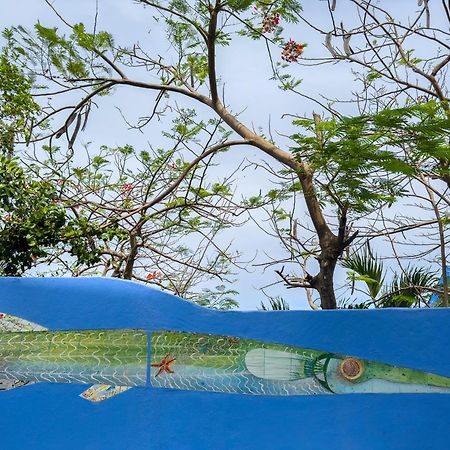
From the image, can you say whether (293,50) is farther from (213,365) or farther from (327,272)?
(213,365)

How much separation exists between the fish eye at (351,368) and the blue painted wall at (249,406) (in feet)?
0.18

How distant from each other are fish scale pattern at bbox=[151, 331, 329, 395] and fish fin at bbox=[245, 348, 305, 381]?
0.08ft

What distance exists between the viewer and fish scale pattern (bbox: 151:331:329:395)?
15.9 feet

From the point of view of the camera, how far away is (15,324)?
16.3ft

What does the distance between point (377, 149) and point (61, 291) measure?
2490 millimetres

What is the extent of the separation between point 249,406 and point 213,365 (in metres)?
0.35

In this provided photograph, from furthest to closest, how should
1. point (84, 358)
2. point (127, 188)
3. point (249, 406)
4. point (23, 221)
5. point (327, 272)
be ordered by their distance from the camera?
point (127, 188) → point (23, 221) → point (327, 272) → point (84, 358) → point (249, 406)

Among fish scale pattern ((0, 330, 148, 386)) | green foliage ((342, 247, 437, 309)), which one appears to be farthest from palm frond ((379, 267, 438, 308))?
fish scale pattern ((0, 330, 148, 386))

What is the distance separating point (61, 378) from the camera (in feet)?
16.0

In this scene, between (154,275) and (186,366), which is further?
(154,275)

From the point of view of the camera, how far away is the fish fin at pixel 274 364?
4.85 meters

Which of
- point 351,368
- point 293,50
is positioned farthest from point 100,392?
point 293,50

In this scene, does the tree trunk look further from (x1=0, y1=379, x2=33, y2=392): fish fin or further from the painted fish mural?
(x1=0, y1=379, x2=33, y2=392): fish fin

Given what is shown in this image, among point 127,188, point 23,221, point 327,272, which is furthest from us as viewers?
point 127,188
